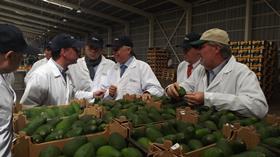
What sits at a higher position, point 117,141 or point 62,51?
point 62,51

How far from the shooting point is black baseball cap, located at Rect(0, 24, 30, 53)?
1.39 m

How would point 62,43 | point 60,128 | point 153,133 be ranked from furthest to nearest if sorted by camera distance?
point 62,43 < point 60,128 < point 153,133

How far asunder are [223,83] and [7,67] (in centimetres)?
178

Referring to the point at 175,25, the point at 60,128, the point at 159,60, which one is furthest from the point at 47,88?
the point at 175,25

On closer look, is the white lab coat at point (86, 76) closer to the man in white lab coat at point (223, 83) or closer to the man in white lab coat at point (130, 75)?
the man in white lab coat at point (130, 75)

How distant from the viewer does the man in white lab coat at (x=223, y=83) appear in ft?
7.34

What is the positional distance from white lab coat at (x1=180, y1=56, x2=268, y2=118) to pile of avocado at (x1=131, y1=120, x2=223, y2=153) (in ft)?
1.69

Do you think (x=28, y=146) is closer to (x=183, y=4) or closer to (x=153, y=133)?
(x=153, y=133)

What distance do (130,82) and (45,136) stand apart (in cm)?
236

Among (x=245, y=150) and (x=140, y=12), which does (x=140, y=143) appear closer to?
(x=245, y=150)

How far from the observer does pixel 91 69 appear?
4477mm

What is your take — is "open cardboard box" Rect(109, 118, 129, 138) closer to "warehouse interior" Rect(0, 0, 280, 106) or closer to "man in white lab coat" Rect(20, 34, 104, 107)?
"man in white lab coat" Rect(20, 34, 104, 107)

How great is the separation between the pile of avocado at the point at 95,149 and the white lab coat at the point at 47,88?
1414 mm

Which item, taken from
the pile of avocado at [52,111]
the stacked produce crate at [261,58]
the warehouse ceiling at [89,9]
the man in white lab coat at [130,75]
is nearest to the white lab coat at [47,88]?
the pile of avocado at [52,111]
